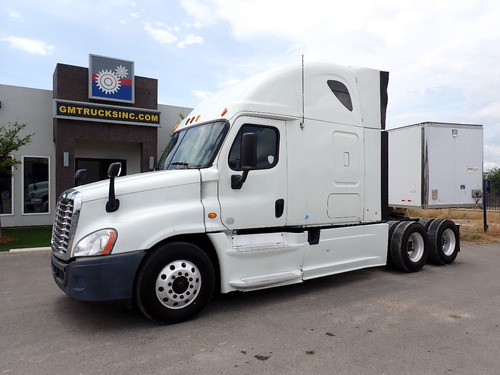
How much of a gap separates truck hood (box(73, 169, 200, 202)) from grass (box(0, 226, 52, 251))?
6.82m

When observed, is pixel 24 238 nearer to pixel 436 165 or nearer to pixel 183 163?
pixel 183 163

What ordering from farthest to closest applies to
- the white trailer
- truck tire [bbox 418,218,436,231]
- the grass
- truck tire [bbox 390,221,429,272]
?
the grass < the white trailer < truck tire [bbox 418,218,436,231] < truck tire [bbox 390,221,429,272]

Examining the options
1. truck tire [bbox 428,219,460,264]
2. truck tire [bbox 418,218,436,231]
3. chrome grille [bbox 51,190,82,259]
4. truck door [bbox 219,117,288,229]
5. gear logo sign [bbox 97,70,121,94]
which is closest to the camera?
chrome grille [bbox 51,190,82,259]

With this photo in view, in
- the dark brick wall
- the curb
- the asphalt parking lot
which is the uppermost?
the dark brick wall

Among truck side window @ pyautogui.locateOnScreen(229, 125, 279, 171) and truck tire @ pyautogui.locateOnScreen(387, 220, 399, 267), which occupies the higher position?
truck side window @ pyautogui.locateOnScreen(229, 125, 279, 171)

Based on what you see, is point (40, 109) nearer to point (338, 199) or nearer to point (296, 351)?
point (338, 199)

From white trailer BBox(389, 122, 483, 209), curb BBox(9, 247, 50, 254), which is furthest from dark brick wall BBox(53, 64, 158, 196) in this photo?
white trailer BBox(389, 122, 483, 209)

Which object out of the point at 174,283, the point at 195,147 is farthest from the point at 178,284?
the point at 195,147

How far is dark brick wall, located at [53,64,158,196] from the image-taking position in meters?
13.4

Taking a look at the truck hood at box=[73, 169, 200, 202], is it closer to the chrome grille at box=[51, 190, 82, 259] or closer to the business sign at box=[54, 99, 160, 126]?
the chrome grille at box=[51, 190, 82, 259]

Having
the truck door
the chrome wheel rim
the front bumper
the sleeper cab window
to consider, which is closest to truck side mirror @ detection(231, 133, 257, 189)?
the truck door

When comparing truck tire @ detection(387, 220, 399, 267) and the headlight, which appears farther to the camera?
truck tire @ detection(387, 220, 399, 267)

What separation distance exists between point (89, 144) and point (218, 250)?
1248 centimetres

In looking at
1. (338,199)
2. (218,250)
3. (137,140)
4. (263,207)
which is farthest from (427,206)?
(137,140)
